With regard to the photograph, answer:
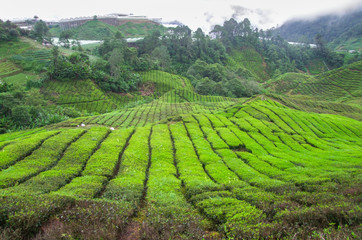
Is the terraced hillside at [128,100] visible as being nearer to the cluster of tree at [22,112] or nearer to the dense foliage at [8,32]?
the cluster of tree at [22,112]

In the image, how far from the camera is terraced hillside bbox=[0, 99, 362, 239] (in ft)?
22.0

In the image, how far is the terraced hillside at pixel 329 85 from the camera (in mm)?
78706

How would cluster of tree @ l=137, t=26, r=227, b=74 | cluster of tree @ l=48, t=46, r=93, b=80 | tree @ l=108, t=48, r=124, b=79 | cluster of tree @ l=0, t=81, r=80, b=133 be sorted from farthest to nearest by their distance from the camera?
cluster of tree @ l=137, t=26, r=227, b=74
tree @ l=108, t=48, r=124, b=79
cluster of tree @ l=48, t=46, r=93, b=80
cluster of tree @ l=0, t=81, r=80, b=133

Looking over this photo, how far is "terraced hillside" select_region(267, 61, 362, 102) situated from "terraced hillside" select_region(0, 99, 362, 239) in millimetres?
73554

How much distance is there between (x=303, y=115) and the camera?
108ft

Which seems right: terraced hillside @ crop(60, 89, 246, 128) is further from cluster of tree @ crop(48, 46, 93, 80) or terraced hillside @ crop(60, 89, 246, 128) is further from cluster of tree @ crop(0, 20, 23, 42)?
cluster of tree @ crop(0, 20, 23, 42)

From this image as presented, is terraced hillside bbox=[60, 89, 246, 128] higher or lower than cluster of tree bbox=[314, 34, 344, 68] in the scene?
lower

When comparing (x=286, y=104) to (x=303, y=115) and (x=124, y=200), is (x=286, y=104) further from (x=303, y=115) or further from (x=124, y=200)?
(x=124, y=200)

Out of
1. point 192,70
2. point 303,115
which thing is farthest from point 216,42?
point 303,115

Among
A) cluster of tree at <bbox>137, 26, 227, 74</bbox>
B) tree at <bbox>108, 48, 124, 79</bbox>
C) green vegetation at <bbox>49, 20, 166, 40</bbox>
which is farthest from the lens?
green vegetation at <bbox>49, 20, 166, 40</bbox>

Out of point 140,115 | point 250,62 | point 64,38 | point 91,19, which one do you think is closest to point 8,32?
point 64,38

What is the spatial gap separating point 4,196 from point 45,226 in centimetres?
248

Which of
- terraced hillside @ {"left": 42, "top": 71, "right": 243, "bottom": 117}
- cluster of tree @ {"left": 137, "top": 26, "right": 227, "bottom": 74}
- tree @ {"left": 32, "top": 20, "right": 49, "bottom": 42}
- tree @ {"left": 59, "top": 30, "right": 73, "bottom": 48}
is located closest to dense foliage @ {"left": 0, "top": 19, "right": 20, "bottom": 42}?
tree @ {"left": 32, "top": 20, "right": 49, "bottom": 42}

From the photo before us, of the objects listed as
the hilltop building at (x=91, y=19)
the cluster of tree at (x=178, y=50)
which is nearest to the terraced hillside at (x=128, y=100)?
the cluster of tree at (x=178, y=50)
